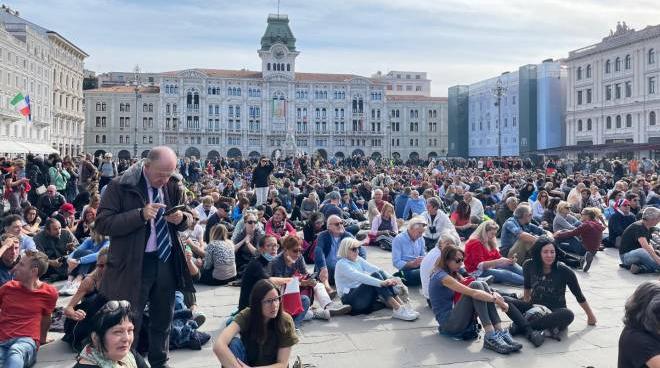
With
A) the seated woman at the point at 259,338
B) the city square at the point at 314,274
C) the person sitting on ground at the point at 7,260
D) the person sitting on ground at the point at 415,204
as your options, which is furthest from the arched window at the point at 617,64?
the seated woman at the point at 259,338

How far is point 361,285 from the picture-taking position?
7.16m

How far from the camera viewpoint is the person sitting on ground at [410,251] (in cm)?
830

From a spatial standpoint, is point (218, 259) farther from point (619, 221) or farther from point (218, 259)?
point (619, 221)

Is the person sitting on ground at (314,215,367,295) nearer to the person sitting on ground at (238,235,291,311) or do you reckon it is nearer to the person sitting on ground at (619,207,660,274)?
the person sitting on ground at (238,235,291,311)

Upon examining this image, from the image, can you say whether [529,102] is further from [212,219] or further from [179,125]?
[212,219]

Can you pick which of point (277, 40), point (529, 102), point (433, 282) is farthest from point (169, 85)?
point (433, 282)

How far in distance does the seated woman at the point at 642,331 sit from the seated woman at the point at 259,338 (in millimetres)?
2258

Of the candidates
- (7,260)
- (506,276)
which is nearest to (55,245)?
(7,260)

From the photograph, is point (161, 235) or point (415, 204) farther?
point (415, 204)

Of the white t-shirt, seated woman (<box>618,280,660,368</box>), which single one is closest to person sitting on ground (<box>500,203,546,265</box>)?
the white t-shirt

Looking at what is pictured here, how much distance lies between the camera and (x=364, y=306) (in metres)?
7.14

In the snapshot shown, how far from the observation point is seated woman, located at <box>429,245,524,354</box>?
578 centimetres

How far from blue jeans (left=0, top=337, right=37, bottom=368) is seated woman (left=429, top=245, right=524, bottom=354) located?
161 inches

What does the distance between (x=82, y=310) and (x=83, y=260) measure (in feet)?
6.94
